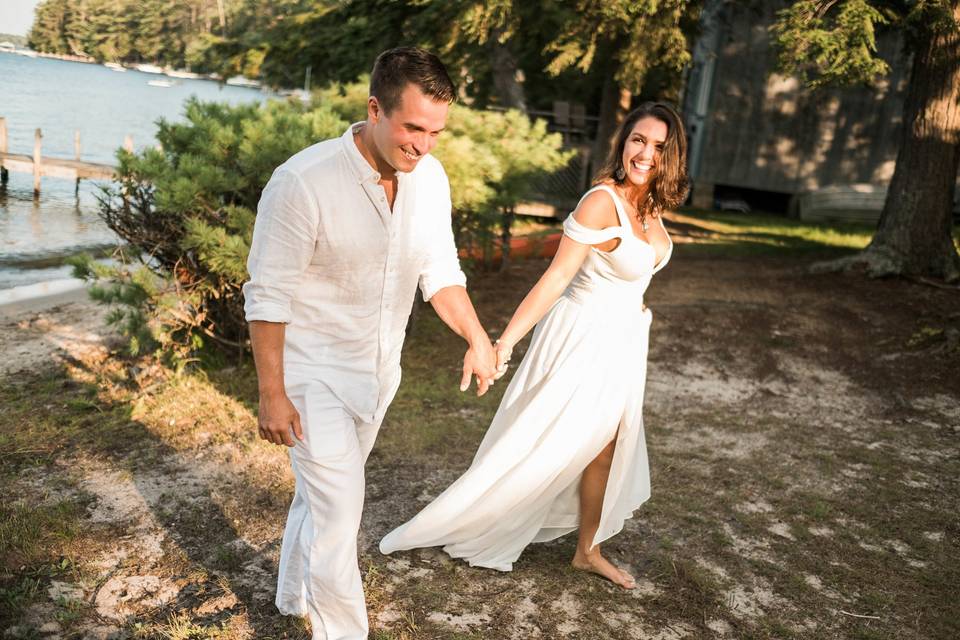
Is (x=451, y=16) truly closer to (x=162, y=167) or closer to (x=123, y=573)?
(x=162, y=167)

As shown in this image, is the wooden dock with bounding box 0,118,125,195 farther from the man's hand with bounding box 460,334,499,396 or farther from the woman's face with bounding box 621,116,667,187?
the man's hand with bounding box 460,334,499,396

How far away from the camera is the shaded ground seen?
3830 mm

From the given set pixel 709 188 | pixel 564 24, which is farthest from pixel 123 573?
pixel 709 188

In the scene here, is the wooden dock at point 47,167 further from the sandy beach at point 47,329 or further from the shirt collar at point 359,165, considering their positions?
the shirt collar at point 359,165

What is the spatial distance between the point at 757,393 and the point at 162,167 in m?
5.14

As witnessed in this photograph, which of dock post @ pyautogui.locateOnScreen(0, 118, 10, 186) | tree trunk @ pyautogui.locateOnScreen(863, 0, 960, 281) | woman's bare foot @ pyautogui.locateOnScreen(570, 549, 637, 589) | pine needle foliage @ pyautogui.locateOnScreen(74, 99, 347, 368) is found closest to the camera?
woman's bare foot @ pyautogui.locateOnScreen(570, 549, 637, 589)

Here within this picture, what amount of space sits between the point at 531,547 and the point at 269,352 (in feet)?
7.44

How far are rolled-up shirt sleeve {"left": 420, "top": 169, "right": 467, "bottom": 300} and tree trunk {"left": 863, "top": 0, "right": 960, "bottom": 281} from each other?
9192 mm

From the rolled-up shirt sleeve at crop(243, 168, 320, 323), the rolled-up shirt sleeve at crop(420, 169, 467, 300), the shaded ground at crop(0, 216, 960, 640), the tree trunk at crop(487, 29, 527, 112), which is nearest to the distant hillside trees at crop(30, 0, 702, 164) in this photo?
the tree trunk at crop(487, 29, 527, 112)

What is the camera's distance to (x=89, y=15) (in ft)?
146

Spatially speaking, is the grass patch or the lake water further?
the lake water

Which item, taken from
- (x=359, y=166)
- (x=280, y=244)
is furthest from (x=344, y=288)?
(x=359, y=166)

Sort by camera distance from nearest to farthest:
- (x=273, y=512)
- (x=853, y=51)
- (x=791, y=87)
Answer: (x=273, y=512) < (x=853, y=51) < (x=791, y=87)

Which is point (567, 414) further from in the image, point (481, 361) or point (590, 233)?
point (590, 233)
